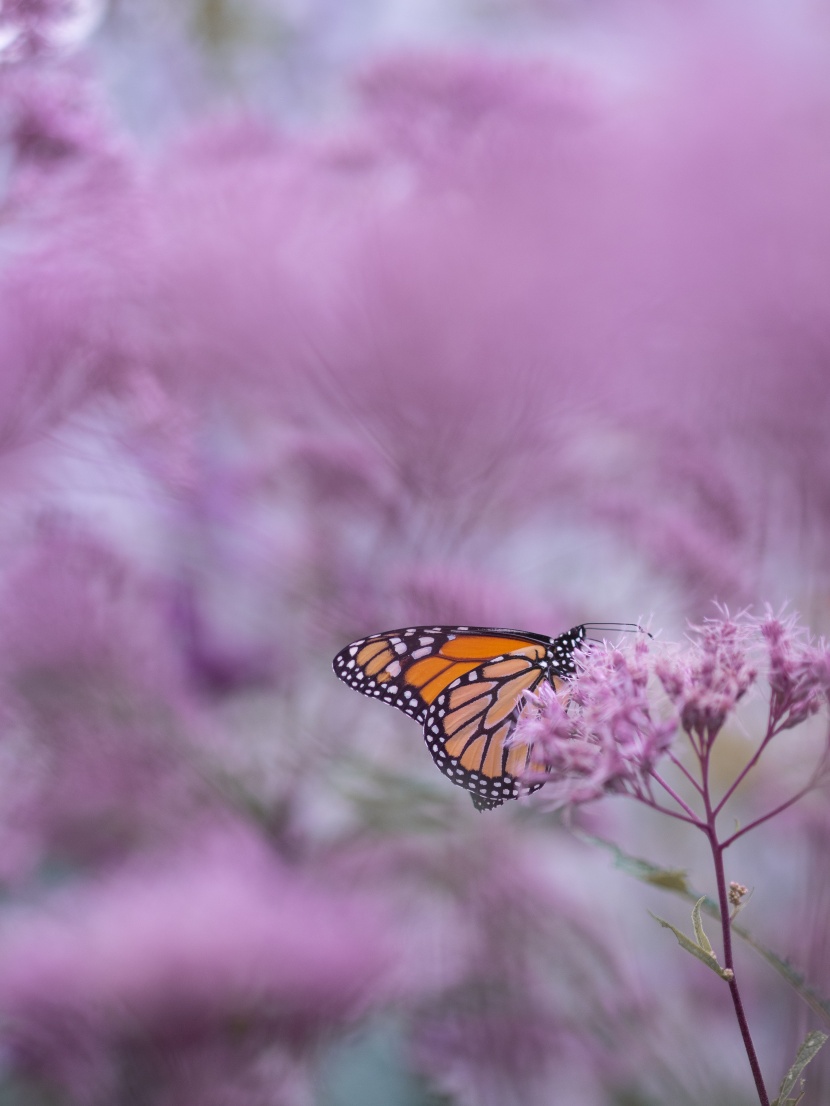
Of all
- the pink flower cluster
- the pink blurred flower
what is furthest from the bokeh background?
the pink flower cluster

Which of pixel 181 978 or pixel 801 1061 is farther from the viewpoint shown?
pixel 181 978

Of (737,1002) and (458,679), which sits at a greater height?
(458,679)

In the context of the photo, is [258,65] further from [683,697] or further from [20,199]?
[683,697]

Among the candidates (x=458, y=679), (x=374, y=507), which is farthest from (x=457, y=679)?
(x=374, y=507)

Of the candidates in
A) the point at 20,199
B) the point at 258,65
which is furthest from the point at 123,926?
the point at 258,65

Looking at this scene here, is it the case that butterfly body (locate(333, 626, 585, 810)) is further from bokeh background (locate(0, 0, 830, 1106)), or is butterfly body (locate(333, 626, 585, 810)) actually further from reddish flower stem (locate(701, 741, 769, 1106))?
reddish flower stem (locate(701, 741, 769, 1106))

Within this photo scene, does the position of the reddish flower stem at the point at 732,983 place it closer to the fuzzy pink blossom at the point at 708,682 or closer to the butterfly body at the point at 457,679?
the fuzzy pink blossom at the point at 708,682

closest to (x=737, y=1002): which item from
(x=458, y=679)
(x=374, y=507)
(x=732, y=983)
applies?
(x=732, y=983)

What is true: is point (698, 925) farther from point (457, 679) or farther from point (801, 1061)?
point (457, 679)
